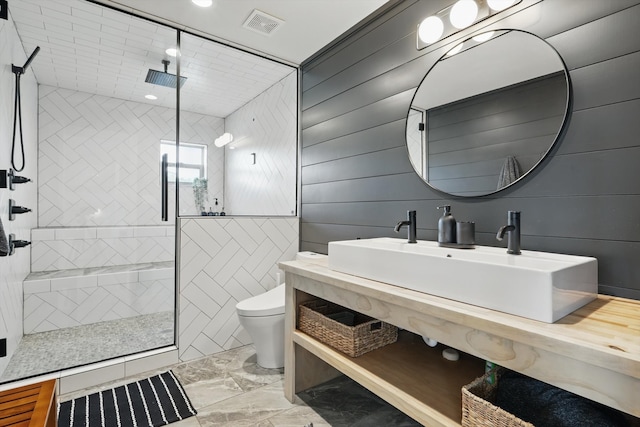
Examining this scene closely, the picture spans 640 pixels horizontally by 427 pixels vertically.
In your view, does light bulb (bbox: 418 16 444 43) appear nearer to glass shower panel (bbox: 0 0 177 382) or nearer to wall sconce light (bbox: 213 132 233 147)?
glass shower panel (bbox: 0 0 177 382)

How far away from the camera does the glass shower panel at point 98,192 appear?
8.05 ft

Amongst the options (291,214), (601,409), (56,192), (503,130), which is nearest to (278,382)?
(291,214)

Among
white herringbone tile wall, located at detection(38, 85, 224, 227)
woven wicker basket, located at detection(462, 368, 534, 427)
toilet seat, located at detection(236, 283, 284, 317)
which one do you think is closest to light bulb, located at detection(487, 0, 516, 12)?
woven wicker basket, located at detection(462, 368, 534, 427)

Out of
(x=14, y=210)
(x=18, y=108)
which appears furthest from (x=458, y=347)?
(x=18, y=108)

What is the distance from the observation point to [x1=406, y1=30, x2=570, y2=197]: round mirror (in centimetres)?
138

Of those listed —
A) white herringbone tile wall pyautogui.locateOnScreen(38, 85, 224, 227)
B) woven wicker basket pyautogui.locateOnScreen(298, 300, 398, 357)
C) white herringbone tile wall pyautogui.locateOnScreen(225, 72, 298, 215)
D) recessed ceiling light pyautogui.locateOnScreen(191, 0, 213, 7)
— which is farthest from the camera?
white herringbone tile wall pyautogui.locateOnScreen(38, 85, 224, 227)

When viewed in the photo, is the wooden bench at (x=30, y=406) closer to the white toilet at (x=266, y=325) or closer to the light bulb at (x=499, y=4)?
the white toilet at (x=266, y=325)

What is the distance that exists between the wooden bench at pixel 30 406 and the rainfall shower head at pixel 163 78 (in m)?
2.51

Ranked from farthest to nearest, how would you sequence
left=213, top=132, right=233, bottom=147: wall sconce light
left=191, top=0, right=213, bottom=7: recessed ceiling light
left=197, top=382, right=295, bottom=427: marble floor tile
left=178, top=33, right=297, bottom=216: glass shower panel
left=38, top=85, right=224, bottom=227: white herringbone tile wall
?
left=213, top=132, right=233, bottom=147: wall sconce light
left=38, top=85, right=224, bottom=227: white herringbone tile wall
left=178, top=33, right=297, bottom=216: glass shower panel
left=191, top=0, right=213, bottom=7: recessed ceiling light
left=197, top=382, right=295, bottom=427: marble floor tile

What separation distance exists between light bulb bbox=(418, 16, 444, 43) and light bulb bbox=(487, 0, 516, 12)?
263 millimetres

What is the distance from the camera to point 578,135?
1.28 m

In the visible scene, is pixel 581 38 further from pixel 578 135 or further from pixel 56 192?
pixel 56 192

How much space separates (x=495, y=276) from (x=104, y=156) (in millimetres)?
4135

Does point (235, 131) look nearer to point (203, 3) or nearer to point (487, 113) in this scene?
point (203, 3)
